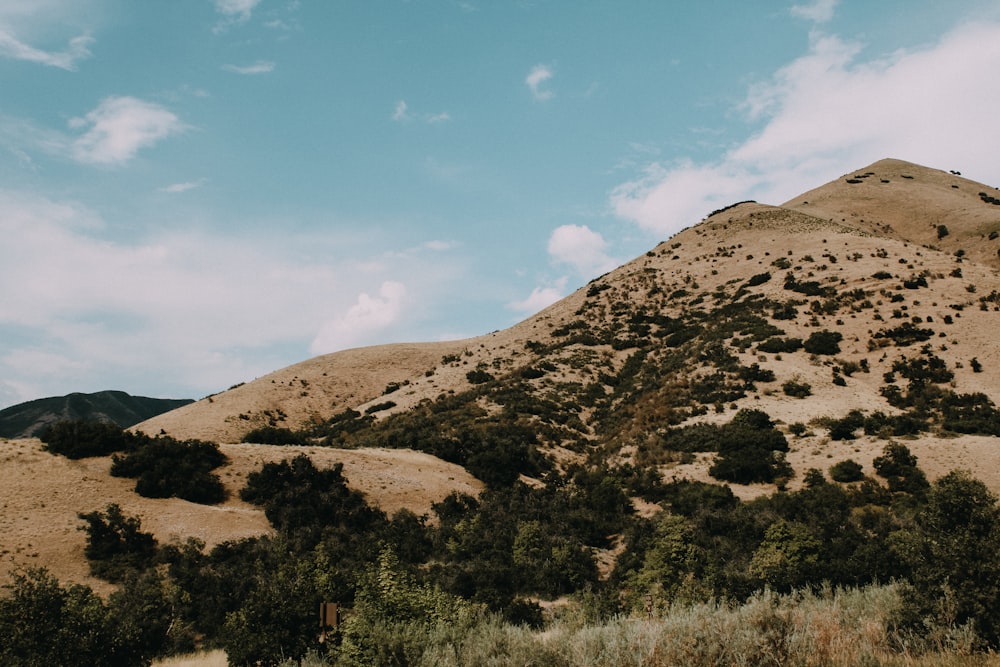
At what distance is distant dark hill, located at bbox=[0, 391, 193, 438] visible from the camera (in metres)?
117

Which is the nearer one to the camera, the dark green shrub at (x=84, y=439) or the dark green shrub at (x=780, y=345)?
the dark green shrub at (x=84, y=439)

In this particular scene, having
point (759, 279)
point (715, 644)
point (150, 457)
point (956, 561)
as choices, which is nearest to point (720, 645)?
point (715, 644)

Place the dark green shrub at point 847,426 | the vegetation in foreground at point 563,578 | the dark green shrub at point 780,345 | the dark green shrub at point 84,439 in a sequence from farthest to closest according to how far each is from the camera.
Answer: the dark green shrub at point 780,345
the dark green shrub at point 847,426
the dark green shrub at point 84,439
the vegetation in foreground at point 563,578

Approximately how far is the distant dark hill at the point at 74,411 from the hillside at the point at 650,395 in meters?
73.3

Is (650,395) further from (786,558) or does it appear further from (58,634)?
(58,634)

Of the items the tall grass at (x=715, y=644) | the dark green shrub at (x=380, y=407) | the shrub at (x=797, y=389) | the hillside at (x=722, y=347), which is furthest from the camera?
the dark green shrub at (x=380, y=407)

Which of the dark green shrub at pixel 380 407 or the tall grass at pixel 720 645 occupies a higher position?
the dark green shrub at pixel 380 407

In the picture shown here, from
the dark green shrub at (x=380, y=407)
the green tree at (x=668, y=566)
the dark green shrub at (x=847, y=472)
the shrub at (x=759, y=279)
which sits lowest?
the green tree at (x=668, y=566)

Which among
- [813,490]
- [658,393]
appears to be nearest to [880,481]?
[813,490]

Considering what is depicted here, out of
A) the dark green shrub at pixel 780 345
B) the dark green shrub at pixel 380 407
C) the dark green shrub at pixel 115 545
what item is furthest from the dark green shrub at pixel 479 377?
the dark green shrub at pixel 115 545

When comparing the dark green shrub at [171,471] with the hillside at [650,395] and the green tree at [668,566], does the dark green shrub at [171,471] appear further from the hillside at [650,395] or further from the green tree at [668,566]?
the green tree at [668,566]

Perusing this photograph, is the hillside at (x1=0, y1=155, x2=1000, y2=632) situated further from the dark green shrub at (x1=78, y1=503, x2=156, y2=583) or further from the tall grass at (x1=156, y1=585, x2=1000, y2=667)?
the tall grass at (x1=156, y1=585, x2=1000, y2=667)

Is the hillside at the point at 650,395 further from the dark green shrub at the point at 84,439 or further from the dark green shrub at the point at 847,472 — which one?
the dark green shrub at the point at 84,439

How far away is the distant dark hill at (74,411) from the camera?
385 feet
